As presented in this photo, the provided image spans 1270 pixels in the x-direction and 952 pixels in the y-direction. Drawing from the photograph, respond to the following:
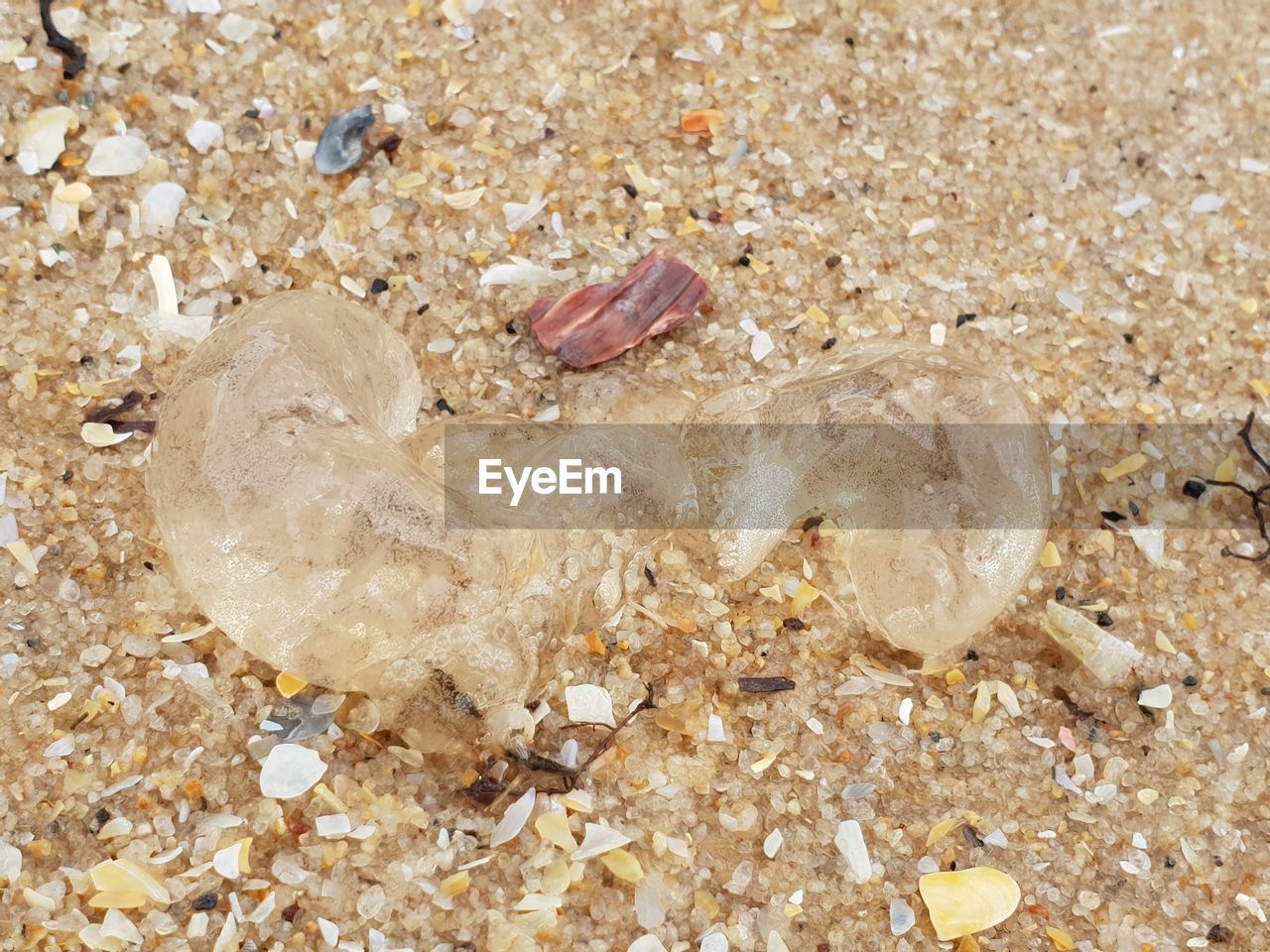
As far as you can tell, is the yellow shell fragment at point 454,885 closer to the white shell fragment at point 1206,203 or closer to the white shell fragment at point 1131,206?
the white shell fragment at point 1131,206

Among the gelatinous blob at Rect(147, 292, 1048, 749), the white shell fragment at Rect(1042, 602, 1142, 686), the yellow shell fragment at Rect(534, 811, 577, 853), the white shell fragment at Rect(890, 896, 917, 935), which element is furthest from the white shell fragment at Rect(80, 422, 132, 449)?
the white shell fragment at Rect(1042, 602, 1142, 686)

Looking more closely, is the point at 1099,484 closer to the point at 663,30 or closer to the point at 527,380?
the point at 527,380

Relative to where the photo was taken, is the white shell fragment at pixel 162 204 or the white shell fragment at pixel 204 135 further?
the white shell fragment at pixel 204 135

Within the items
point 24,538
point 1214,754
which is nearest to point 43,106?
point 24,538

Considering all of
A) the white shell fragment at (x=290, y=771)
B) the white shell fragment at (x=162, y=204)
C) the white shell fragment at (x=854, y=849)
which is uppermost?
the white shell fragment at (x=162, y=204)

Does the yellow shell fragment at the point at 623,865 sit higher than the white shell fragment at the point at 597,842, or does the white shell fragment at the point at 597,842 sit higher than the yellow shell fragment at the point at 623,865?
the white shell fragment at the point at 597,842

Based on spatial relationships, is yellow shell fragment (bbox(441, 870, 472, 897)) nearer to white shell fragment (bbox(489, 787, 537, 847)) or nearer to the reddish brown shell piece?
white shell fragment (bbox(489, 787, 537, 847))

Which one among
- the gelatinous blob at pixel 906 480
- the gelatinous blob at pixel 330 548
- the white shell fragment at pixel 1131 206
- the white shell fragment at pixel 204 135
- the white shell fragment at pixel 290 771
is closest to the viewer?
the gelatinous blob at pixel 330 548

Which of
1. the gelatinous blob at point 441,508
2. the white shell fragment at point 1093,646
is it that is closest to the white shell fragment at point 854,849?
the gelatinous blob at point 441,508
